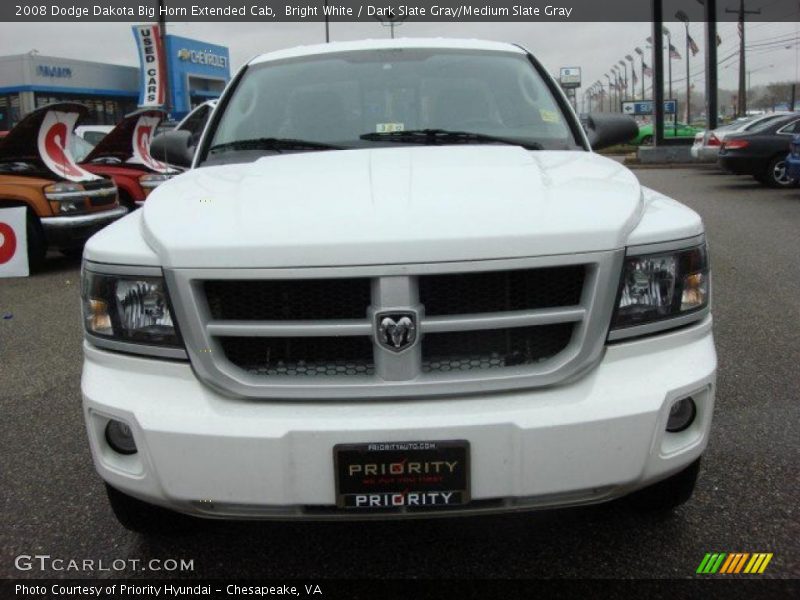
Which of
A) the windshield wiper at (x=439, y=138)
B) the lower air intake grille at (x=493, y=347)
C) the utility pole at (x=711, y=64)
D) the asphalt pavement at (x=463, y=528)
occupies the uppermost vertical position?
the utility pole at (x=711, y=64)

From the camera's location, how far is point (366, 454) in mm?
1954

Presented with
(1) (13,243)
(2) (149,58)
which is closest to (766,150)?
(1) (13,243)

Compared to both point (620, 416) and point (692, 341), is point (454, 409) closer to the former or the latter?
point (620, 416)

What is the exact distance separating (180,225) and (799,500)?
228cm

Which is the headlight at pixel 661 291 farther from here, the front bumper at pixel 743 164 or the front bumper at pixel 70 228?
the front bumper at pixel 743 164

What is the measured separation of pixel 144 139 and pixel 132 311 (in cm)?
888

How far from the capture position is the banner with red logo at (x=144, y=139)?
10.1m

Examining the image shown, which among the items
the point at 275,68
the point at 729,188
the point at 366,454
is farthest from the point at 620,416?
the point at 729,188

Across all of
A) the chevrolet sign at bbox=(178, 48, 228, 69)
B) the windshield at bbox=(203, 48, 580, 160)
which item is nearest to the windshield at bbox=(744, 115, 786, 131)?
the windshield at bbox=(203, 48, 580, 160)

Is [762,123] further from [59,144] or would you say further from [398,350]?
[398,350]

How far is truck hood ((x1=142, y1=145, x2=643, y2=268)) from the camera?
197cm

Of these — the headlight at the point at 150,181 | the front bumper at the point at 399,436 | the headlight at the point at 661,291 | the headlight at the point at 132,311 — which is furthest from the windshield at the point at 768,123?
the headlight at the point at 132,311

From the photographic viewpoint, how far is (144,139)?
409 inches

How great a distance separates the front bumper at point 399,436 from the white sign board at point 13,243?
7.03 metres
